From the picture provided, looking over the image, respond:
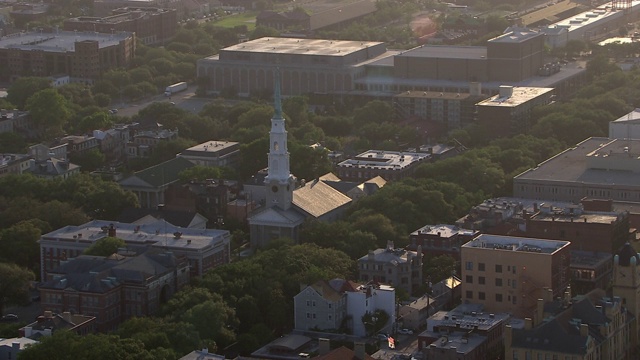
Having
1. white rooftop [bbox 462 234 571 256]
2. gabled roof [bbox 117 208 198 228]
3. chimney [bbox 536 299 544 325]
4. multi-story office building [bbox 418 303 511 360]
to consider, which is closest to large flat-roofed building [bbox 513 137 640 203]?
white rooftop [bbox 462 234 571 256]

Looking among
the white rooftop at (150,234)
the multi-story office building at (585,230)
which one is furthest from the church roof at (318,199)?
the multi-story office building at (585,230)

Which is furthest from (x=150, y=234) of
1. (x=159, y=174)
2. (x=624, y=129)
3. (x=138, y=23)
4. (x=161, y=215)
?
(x=138, y=23)

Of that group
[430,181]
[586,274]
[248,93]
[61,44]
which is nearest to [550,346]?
[586,274]

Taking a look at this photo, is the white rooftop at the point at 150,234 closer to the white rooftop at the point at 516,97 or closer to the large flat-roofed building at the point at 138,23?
the white rooftop at the point at 516,97

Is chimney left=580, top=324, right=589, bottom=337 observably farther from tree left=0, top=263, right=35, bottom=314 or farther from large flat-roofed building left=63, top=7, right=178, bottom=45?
large flat-roofed building left=63, top=7, right=178, bottom=45

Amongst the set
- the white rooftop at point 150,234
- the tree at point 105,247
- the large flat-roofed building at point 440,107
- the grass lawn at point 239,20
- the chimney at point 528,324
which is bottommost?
the grass lawn at point 239,20

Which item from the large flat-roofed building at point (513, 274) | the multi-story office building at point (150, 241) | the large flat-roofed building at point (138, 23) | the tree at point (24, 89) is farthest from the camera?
the large flat-roofed building at point (138, 23)
